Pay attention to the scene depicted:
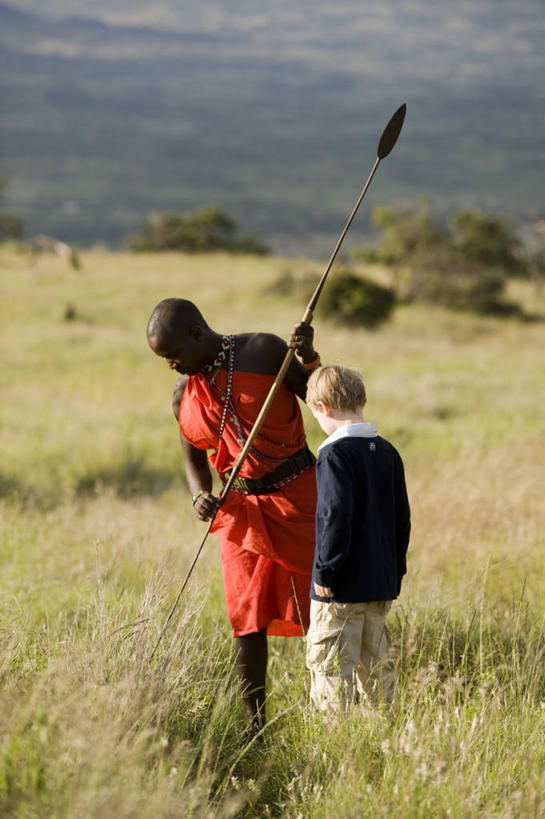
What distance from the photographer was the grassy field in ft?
8.52

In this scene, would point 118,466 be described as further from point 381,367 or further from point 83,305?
point 83,305

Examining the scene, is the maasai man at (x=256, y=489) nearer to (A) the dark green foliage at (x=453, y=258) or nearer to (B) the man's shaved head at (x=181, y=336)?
(B) the man's shaved head at (x=181, y=336)

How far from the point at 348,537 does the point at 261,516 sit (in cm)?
62

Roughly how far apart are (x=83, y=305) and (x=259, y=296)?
4935 millimetres

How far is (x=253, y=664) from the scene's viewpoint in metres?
3.87

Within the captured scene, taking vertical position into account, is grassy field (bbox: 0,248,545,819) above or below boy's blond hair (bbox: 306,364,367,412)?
below

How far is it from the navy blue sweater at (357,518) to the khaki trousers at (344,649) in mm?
83

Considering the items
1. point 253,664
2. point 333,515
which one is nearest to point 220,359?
point 333,515

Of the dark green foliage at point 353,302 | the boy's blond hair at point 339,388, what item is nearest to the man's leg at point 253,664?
the boy's blond hair at point 339,388

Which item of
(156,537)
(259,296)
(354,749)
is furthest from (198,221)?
(354,749)

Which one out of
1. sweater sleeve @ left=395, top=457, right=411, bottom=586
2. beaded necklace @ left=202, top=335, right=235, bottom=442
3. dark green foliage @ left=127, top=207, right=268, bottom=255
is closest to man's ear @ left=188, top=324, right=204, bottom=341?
beaded necklace @ left=202, top=335, right=235, bottom=442

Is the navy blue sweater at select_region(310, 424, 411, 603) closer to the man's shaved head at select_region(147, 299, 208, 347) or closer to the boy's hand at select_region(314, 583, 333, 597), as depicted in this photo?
the boy's hand at select_region(314, 583, 333, 597)

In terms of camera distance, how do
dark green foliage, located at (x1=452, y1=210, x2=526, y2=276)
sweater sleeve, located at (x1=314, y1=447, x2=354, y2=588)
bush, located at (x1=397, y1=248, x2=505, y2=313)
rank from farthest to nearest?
1. dark green foliage, located at (x1=452, y1=210, x2=526, y2=276)
2. bush, located at (x1=397, y1=248, x2=505, y2=313)
3. sweater sleeve, located at (x1=314, y1=447, x2=354, y2=588)

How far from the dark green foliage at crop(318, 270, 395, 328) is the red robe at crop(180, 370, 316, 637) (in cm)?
1988
